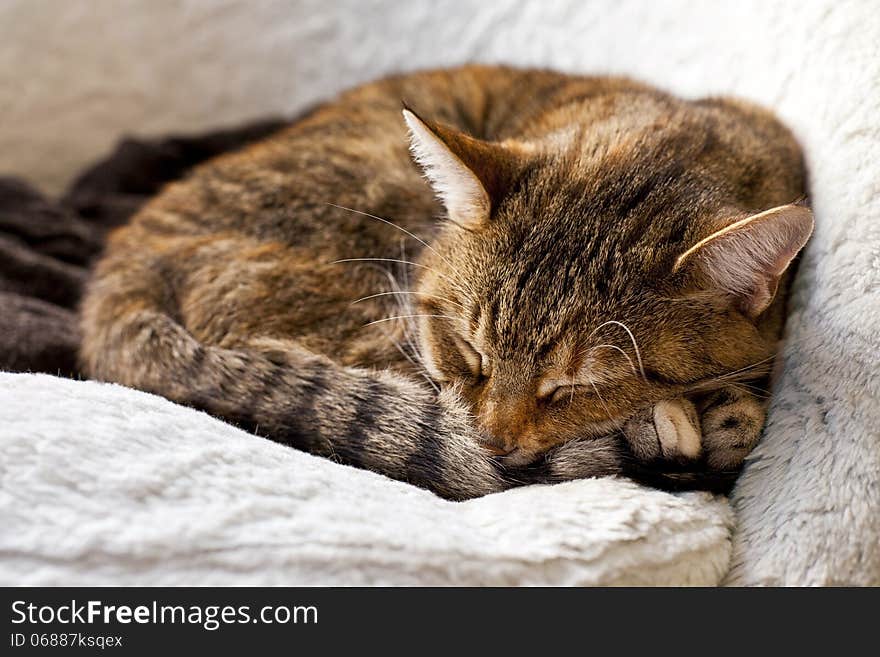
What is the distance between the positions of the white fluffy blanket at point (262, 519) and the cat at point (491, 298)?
0.42 ft

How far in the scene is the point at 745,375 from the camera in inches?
58.5

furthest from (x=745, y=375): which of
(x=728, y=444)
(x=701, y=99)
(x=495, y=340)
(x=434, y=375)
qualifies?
(x=701, y=99)

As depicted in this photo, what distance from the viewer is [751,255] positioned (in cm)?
131

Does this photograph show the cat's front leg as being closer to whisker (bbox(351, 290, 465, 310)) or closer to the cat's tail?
the cat's tail

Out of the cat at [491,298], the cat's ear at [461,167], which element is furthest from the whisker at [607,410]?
the cat's ear at [461,167]

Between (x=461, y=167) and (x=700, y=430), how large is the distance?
0.61 m

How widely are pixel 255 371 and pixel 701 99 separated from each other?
125 cm

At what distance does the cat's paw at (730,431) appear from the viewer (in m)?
1.43

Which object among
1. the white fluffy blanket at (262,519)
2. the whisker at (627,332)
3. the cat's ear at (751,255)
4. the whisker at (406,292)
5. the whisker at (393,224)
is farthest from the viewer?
the whisker at (393,224)

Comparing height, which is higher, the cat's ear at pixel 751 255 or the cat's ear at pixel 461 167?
the cat's ear at pixel 461 167

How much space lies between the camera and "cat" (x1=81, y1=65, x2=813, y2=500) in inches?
55.1

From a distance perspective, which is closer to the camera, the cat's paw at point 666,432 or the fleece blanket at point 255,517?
the fleece blanket at point 255,517

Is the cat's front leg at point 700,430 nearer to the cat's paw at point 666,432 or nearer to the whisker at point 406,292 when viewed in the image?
the cat's paw at point 666,432

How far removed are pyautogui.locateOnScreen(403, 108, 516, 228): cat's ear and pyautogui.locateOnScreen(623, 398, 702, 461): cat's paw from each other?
0.46m
